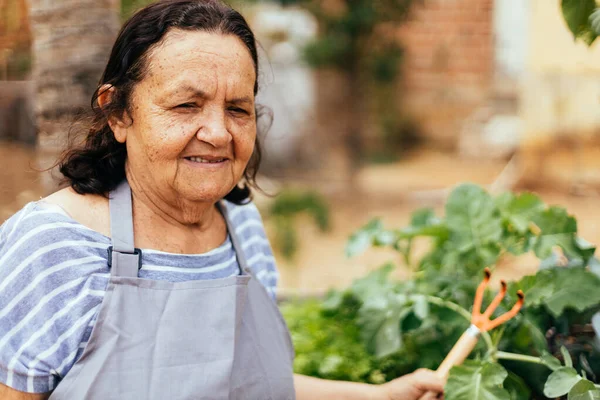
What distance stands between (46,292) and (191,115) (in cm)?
45

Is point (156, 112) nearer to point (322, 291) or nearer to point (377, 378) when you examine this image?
point (377, 378)

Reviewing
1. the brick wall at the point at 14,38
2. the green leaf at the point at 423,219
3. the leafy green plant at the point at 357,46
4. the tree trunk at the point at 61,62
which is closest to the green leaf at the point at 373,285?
the green leaf at the point at 423,219

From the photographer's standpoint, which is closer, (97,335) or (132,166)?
(97,335)

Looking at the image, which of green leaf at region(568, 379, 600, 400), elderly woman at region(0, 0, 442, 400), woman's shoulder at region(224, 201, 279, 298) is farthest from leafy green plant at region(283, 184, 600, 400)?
elderly woman at region(0, 0, 442, 400)

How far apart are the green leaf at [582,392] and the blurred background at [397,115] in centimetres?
305

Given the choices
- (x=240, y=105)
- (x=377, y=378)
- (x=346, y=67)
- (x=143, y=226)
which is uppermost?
(x=240, y=105)

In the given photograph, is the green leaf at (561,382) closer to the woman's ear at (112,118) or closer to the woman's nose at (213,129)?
the woman's nose at (213,129)

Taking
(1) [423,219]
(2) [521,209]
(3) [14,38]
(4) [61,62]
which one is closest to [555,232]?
(2) [521,209]

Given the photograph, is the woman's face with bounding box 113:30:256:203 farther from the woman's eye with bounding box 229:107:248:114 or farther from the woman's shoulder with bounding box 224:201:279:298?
the woman's shoulder with bounding box 224:201:279:298

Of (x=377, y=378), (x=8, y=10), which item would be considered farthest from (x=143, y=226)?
(x=8, y=10)

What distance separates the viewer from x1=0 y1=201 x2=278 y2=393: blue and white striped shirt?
140cm

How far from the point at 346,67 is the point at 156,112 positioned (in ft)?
20.6

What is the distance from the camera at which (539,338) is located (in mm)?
1994

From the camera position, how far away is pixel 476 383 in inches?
69.6
